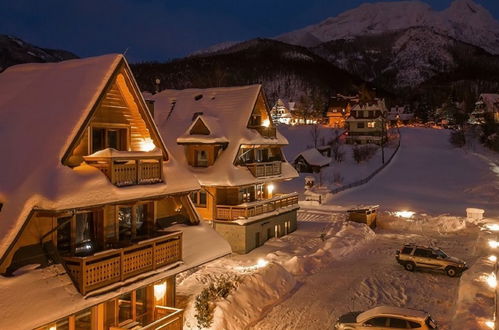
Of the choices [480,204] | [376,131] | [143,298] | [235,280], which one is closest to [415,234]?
[480,204]

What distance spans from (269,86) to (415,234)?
551 ft

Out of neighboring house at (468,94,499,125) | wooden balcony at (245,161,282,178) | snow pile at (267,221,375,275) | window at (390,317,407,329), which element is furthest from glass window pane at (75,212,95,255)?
neighboring house at (468,94,499,125)

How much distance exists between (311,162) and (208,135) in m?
44.0

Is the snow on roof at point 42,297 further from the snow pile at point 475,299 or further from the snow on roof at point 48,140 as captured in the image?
the snow pile at point 475,299

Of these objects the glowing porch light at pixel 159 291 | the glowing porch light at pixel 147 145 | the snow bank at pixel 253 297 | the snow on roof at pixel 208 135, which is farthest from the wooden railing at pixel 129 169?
the snow on roof at pixel 208 135

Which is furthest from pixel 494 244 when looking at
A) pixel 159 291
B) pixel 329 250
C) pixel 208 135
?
pixel 159 291

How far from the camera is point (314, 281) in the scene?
24531 millimetres

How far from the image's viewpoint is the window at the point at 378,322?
1706cm

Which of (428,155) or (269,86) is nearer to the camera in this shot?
(428,155)

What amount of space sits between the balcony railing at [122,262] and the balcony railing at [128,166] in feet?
6.82

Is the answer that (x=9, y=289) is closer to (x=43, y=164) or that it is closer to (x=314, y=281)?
(x=43, y=164)

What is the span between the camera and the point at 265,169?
109 feet

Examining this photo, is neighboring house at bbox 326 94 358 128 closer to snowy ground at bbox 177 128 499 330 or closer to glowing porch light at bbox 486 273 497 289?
snowy ground at bbox 177 128 499 330

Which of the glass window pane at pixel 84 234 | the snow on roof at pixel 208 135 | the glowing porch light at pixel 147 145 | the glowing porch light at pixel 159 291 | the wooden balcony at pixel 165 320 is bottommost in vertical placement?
the wooden balcony at pixel 165 320
